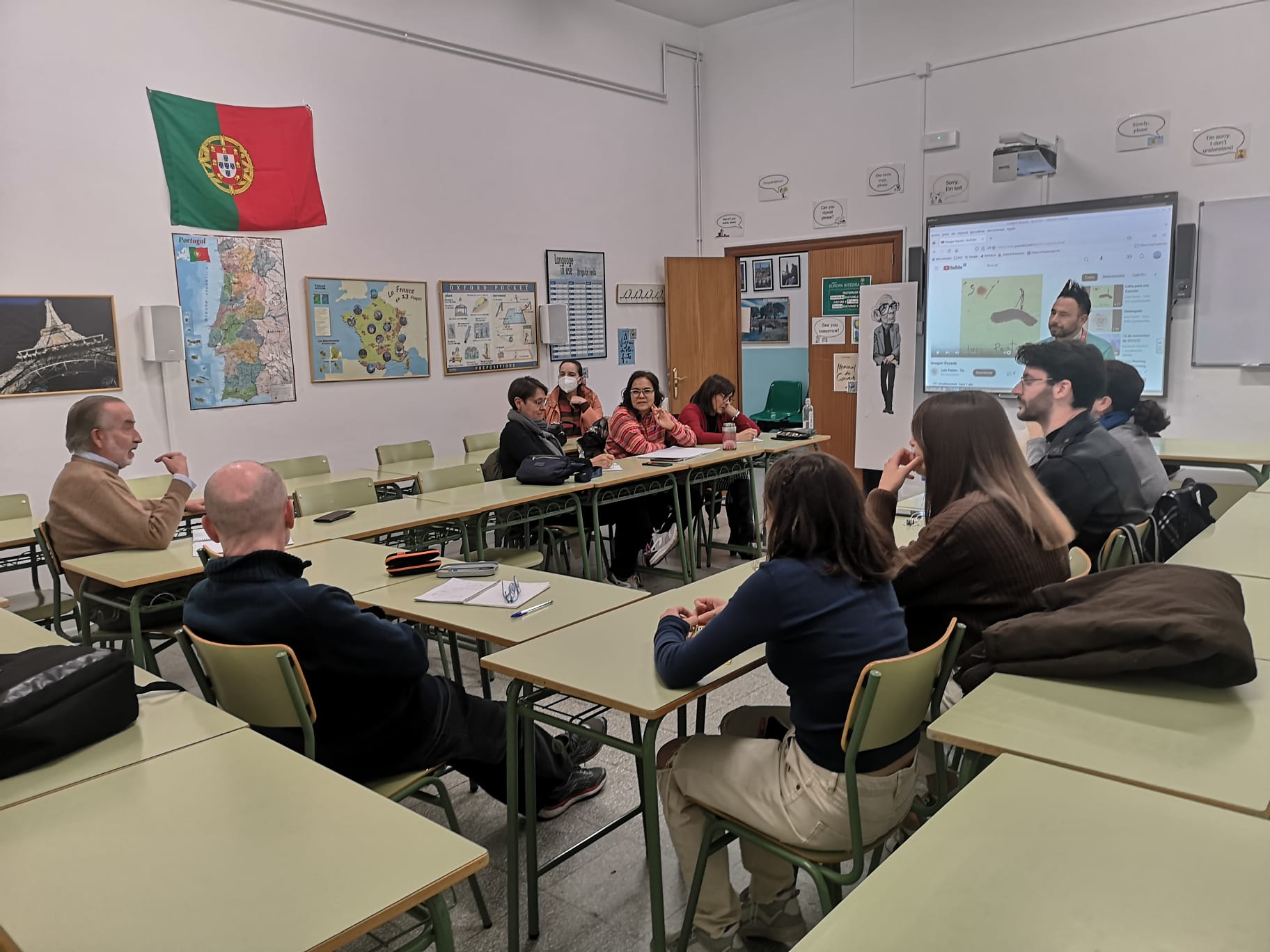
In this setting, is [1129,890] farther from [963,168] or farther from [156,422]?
[963,168]

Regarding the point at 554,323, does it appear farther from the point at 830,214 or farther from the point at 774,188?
the point at 830,214

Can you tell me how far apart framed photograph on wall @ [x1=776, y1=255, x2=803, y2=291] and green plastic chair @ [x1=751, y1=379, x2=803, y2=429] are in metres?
0.95

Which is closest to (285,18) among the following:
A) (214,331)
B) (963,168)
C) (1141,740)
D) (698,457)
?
(214,331)

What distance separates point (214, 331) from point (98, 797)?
4690 millimetres

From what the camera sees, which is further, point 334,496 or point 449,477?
point 449,477

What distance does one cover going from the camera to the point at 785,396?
9086 mm

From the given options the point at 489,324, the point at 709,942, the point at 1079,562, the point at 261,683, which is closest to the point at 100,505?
the point at 261,683

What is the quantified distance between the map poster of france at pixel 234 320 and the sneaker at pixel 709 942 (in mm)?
4695

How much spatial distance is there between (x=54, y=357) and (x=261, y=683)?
4027 mm

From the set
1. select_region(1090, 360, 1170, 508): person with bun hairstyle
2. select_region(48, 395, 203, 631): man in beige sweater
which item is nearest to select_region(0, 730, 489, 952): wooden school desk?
select_region(48, 395, 203, 631): man in beige sweater

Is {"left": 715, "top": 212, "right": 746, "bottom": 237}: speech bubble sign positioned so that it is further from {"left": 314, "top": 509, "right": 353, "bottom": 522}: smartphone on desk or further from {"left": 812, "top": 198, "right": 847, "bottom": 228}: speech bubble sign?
{"left": 314, "top": 509, "right": 353, "bottom": 522}: smartphone on desk

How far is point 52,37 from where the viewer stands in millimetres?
4953

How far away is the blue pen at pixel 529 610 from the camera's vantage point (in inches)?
100

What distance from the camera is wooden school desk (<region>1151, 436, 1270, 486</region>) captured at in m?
4.94
